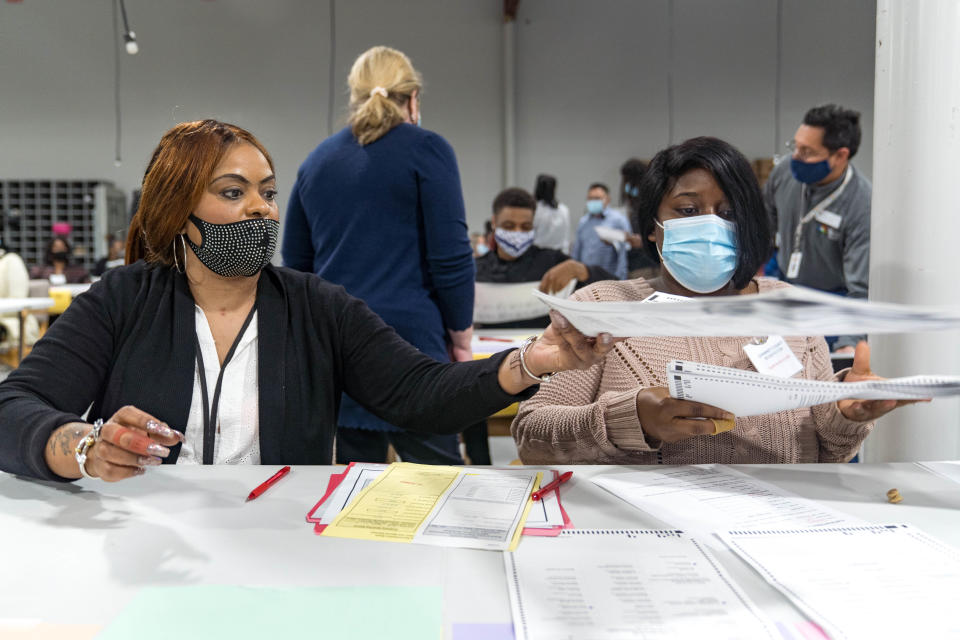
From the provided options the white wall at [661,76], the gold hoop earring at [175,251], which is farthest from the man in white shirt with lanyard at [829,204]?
the white wall at [661,76]

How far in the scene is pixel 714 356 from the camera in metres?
1.39

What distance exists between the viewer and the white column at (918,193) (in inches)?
51.6

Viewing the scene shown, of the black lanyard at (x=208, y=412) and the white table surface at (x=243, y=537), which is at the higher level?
the black lanyard at (x=208, y=412)

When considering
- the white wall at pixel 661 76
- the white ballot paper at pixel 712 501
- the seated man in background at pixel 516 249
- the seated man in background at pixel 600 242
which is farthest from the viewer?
the white wall at pixel 661 76

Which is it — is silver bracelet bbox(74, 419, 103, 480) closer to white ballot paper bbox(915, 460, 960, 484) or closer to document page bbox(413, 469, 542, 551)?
document page bbox(413, 469, 542, 551)

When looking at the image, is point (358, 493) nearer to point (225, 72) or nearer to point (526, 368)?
point (526, 368)

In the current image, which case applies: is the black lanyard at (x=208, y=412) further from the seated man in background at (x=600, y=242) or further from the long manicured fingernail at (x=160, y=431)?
the seated man in background at (x=600, y=242)

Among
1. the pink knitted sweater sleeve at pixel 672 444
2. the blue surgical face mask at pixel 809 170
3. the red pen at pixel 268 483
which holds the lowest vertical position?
the red pen at pixel 268 483

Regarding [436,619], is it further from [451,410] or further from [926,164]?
[926,164]

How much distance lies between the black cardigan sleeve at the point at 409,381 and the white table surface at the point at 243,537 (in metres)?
0.19

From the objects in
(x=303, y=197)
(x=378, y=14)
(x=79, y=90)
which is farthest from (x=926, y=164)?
(x=79, y=90)

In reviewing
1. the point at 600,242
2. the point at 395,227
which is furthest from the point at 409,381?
the point at 600,242

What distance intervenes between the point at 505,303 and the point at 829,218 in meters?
1.44

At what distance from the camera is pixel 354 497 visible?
3.56 feet
